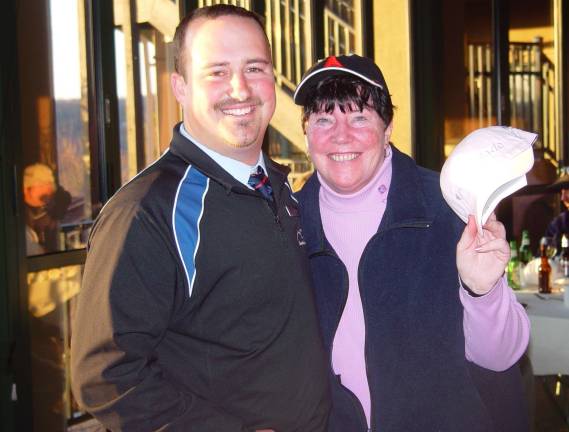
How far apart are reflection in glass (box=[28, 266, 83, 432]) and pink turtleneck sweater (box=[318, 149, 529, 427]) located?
142 cm

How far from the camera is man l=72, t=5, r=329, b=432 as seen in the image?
1263mm

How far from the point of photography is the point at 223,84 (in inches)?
59.4

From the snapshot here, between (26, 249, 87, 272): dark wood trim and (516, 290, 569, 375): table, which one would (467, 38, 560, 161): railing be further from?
(26, 249, 87, 272): dark wood trim

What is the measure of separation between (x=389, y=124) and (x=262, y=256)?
608 mm

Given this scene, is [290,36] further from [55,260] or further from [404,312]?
[404,312]

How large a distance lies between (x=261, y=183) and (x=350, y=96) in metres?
0.39

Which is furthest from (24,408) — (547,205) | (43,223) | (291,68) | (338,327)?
(547,205)

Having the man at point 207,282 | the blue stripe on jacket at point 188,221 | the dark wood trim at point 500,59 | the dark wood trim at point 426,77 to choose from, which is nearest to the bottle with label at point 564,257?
the dark wood trim at point 426,77

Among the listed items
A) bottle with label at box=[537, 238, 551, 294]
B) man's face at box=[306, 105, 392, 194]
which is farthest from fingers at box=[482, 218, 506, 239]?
bottle with label at box=[537, 238, 551, 294]

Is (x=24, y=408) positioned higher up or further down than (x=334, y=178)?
further down

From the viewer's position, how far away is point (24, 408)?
2.60m

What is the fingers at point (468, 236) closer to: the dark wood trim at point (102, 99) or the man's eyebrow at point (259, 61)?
the man's eyebrow at point (259, 61)

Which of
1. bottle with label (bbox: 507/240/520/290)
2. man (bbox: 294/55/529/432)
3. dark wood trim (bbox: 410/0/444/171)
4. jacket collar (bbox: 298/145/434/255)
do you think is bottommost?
bottle with label (bbox: 507/240/520/290)

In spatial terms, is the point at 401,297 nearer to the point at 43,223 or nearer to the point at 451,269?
the point at 451,269
